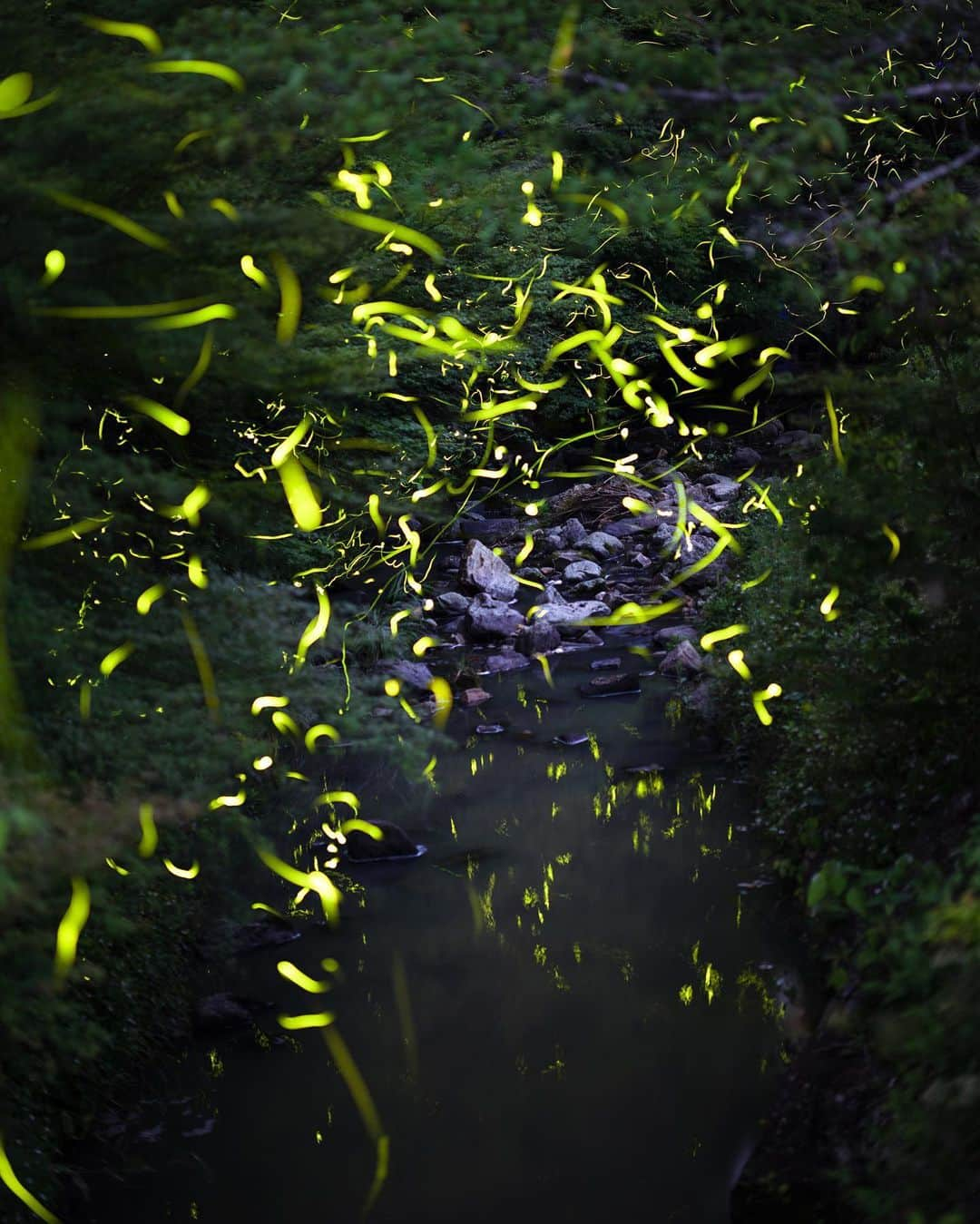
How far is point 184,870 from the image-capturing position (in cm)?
500

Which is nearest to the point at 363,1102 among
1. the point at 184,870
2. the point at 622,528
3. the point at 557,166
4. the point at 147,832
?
the point at 184,870

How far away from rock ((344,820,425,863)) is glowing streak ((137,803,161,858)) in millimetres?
2019

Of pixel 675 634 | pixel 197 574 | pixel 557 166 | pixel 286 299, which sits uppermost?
pixel 286 299

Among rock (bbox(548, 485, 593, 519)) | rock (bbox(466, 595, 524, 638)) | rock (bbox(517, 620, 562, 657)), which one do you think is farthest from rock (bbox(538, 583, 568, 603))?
rock (bbox(548, 485, 593, 519))

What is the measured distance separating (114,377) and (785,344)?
13866 mm

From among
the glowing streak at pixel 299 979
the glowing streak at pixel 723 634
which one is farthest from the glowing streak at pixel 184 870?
the glowing streak at pixel 723 634

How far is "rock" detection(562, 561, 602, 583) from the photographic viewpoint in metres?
12.3

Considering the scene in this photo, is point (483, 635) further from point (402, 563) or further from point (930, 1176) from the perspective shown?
point (930, 1176)

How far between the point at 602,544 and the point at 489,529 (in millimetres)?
1498

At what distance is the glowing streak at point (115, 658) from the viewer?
4801 millimetres

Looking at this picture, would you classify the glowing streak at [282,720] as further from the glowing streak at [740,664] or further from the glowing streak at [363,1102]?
the glowing streak at [740,664]

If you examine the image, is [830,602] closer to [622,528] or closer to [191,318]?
[191,318]

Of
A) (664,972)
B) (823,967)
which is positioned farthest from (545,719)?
(823,967)

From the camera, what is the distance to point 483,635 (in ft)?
36.0
